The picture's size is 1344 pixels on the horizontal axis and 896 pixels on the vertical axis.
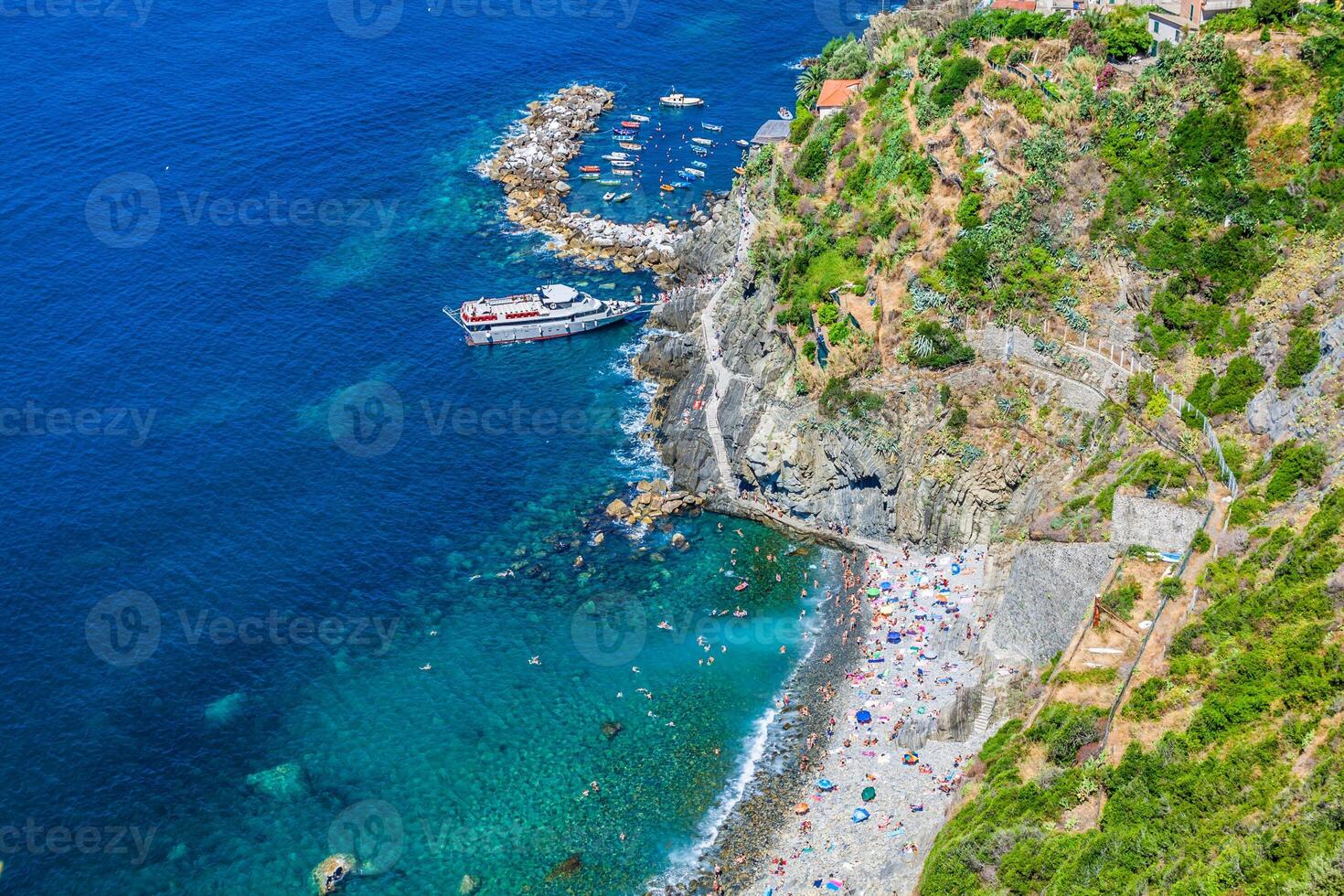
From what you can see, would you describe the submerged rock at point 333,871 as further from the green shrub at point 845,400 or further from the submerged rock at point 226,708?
the green shrub at point 845,400

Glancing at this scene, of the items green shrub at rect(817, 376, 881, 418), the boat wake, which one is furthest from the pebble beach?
green shrub at rect(817, 376, 881, 418)

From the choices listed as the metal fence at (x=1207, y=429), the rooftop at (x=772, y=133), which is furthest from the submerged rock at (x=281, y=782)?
the rooftop at (x=772, y=133)

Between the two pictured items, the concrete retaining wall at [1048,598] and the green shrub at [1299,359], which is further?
the concrete retaining wall at [1048,598]

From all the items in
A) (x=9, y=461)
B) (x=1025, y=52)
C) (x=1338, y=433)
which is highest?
(x=1025, y=52)

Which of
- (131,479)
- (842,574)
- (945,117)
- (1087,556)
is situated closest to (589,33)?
(945,117)

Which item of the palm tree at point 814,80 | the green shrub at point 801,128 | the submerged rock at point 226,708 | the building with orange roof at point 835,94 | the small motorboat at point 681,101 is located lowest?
the submerged rock at point 226,708

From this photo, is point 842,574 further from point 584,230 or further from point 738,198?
point 584,230
